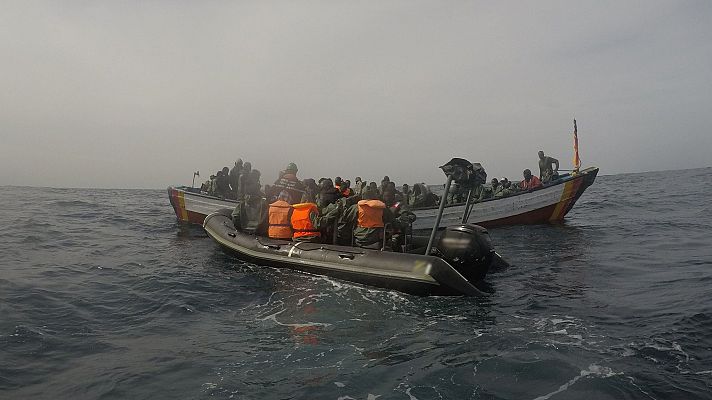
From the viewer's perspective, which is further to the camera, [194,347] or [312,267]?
[312,267]

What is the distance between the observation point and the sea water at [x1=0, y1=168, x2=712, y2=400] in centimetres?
461

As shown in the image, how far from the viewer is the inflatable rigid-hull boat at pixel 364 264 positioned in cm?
785

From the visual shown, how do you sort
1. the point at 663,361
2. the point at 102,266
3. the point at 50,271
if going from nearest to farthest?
1. the point at 663,361
2. the point at 50,271
3. the point at 102,266

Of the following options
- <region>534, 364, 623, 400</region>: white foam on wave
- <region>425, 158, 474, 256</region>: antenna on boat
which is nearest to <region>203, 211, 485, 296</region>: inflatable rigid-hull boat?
<region>425, 158, 474, 256</region>: antenna on boat

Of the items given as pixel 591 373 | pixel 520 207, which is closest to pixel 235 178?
pixel 520 207

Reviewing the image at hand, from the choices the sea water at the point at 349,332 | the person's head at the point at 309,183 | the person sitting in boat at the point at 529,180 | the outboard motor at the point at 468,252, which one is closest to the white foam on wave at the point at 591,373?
the sea water at the point at 349,332

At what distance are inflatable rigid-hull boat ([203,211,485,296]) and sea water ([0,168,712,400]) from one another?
0.24 meters

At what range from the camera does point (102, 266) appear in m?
11.3

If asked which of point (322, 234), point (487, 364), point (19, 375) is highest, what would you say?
point (322, 234)

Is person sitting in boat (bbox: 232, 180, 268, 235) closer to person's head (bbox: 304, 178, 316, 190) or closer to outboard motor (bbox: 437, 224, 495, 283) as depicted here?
person's head (bbox: 304, 178, 316, 190)

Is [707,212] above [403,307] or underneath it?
above

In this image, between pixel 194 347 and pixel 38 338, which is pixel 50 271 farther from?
pixel 194 347

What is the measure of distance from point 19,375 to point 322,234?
6.55 m

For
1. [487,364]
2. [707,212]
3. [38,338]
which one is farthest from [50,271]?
[707,212]
